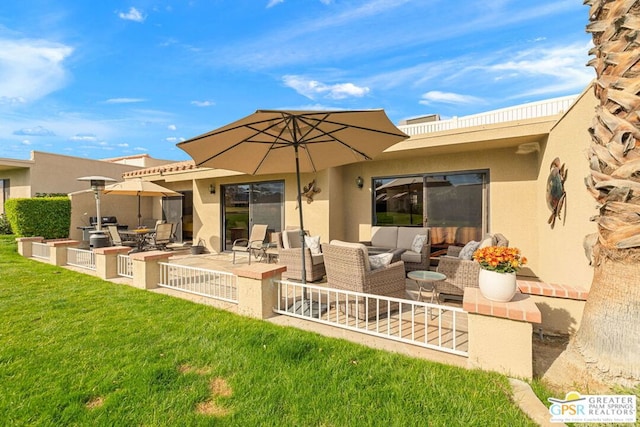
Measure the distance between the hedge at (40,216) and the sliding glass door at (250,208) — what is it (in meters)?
6.29

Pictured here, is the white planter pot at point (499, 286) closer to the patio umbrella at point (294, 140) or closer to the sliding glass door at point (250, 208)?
the patio umbrella at point (294, 140)

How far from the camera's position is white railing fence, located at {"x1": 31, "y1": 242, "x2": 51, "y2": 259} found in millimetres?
7712

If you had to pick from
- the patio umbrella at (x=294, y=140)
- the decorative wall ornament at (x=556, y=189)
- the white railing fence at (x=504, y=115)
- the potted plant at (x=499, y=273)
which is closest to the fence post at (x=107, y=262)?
the patio umbrella at (x=294, y=140)

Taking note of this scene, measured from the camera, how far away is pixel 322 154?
5.18m

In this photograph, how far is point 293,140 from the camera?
414 centimetres

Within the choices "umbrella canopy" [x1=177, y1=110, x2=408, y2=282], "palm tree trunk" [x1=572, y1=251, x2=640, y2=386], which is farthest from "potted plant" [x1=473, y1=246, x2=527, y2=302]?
"umbrella canopy" [x1=177, y1=110, x2=408, y2=282]

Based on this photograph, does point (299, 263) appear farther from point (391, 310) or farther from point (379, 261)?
point (391, 310)

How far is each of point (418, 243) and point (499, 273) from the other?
151 inches

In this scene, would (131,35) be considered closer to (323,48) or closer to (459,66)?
(323,48)

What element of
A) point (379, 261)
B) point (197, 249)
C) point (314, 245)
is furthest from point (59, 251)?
point (379, 261)

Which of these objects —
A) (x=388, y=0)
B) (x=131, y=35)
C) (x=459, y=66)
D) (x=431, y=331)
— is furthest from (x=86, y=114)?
(x=431, y=331)

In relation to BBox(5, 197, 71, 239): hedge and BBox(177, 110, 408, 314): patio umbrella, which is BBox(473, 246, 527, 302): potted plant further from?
BBox(5, 197, 71, 239): hedge

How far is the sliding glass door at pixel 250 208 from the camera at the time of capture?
30.6 ft

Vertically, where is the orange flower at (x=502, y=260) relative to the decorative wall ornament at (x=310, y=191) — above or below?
below
